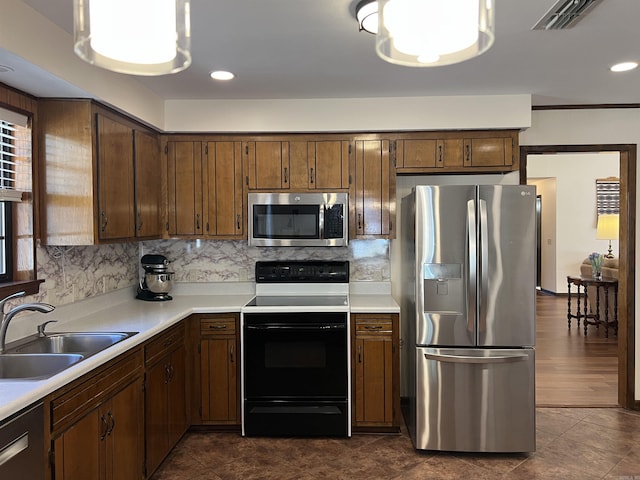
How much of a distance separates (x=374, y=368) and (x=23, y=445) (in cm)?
217

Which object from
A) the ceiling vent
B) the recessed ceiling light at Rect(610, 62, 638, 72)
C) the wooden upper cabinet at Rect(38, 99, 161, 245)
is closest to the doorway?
the recessed ceiling light at Rect(610, 62, 638, 72)

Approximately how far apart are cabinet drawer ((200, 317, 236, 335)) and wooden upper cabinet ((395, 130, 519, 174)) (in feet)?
5.64

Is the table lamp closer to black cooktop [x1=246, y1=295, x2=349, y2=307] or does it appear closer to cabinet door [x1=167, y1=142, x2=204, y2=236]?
black cooktop [x1=246, y1=295, x2=349, y2=307]

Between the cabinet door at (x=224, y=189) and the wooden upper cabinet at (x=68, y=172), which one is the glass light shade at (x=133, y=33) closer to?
the wooden upper cabinet at (x=68, y=172)

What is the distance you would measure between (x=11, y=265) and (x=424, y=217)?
239 cm

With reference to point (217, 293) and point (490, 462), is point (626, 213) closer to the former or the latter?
point (490, 462)

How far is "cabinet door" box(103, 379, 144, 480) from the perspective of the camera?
212 centimetres

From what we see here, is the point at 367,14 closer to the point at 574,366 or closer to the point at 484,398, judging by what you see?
the point at 484,398

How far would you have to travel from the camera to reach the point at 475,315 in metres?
2.90

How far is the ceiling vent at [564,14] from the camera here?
6.50 ft

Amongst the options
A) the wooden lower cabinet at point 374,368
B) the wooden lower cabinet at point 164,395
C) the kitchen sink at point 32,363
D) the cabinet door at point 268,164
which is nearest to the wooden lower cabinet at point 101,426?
the wooden lower cabinet at point 164,395

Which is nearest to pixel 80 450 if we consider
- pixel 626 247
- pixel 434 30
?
pixel 434 30

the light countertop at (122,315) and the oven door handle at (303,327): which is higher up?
the light countertop at (122,315)

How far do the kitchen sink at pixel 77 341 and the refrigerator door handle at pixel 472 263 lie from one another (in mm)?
2004
